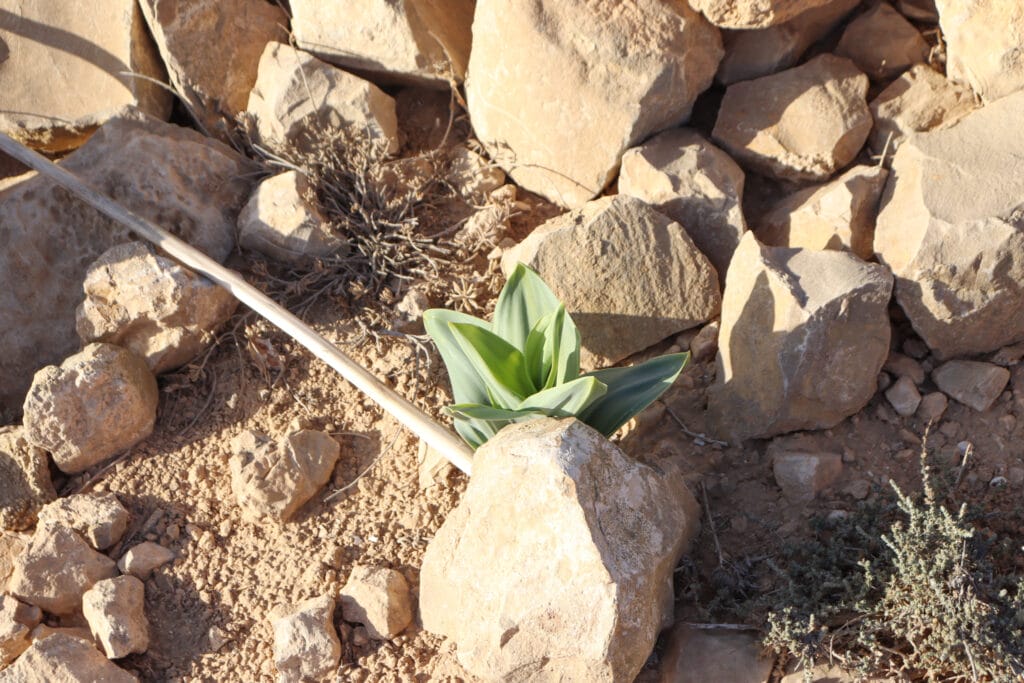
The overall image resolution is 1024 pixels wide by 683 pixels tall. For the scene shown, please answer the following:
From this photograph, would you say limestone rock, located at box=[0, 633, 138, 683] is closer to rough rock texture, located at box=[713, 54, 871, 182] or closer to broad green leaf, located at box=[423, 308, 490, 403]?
broad green leaf, located at box=[423, 308, 490, 403]

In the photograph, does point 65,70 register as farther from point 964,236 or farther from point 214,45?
point 964,236

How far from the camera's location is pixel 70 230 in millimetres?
3389

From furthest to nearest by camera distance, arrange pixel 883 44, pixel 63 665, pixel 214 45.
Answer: pixel 214 45 < pixel 883 44 < pixel 63 665

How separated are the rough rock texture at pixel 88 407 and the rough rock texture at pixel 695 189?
5.58ft

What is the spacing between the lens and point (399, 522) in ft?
9.48

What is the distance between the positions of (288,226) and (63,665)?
148cm

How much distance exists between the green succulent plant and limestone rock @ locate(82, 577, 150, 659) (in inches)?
41.0

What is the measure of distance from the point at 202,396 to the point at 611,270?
141 centimetres

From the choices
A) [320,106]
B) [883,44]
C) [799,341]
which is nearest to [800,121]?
[883,44]

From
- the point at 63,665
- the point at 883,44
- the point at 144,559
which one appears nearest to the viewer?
the point at 63,665

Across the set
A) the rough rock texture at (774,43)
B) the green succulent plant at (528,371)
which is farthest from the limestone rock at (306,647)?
the rough rock texture at (774,43)

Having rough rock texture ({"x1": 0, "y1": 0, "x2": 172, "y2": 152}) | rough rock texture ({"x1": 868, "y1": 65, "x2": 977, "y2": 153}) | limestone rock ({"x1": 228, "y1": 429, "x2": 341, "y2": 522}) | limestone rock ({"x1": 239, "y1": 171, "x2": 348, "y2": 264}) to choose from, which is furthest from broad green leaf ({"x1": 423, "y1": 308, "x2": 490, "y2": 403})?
rough rock texture ({"x1": 0, "y1": 0, "x2": 172, "y2": 152})

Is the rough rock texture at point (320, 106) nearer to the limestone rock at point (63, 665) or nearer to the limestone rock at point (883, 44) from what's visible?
the limestone rock at point (883, 44)

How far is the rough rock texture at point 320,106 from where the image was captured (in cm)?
347
